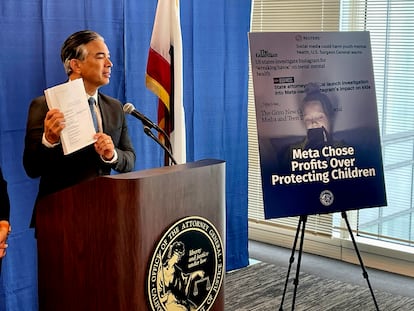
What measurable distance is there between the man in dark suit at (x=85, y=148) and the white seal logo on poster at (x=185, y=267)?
1.78 feet

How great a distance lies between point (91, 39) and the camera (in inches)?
111

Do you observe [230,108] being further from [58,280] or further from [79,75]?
[58,280]

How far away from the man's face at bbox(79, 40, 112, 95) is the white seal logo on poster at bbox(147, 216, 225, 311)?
947 mm

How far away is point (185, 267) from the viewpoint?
2.16 meters

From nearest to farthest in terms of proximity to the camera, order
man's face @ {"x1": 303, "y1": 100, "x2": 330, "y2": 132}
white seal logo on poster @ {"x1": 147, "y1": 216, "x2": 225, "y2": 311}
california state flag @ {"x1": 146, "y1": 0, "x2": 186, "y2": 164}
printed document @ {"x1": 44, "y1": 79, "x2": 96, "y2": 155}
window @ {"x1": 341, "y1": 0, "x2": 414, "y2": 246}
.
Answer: white seal logo on poster @ {"x1": 147, "y1": 216, "x2": 225, "y2": 311}
printed document @ {"x1": 44, "y1": 79, "x2": 96, "y2": 155}
man's face @ {"x1": 303, "y1": 100, "x2": 330, "y2": 132}
california state flag @ {"x1": 146, "y1": 0, "x2": 186, "y2": 164}
window @ {"x1": 341, "y1": 0, "x2": 414, "y2": 246}

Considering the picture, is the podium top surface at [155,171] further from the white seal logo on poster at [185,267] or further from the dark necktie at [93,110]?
the dark necktie at [93,110]

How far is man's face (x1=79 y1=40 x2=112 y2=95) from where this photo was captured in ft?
9.16

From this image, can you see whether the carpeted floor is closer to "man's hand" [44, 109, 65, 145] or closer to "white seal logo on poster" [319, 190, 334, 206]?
"white seal logo on poster" [319, 190, 334, 206]

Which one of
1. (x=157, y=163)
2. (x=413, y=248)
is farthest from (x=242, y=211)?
(x=413, y=248)

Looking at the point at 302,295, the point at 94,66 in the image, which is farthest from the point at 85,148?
the point at 302,295

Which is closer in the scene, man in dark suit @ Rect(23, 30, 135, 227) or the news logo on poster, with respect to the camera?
man in dark suit @ Rect(23, 30, 135, 227)

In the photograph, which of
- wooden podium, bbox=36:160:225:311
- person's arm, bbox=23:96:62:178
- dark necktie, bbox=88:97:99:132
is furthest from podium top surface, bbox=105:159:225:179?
dark necktie, bbox=88:97:99:132

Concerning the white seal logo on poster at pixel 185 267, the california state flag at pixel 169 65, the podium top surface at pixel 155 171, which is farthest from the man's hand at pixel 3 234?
the california state flag at pixel 169 65

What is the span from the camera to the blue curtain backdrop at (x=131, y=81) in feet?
9.92
